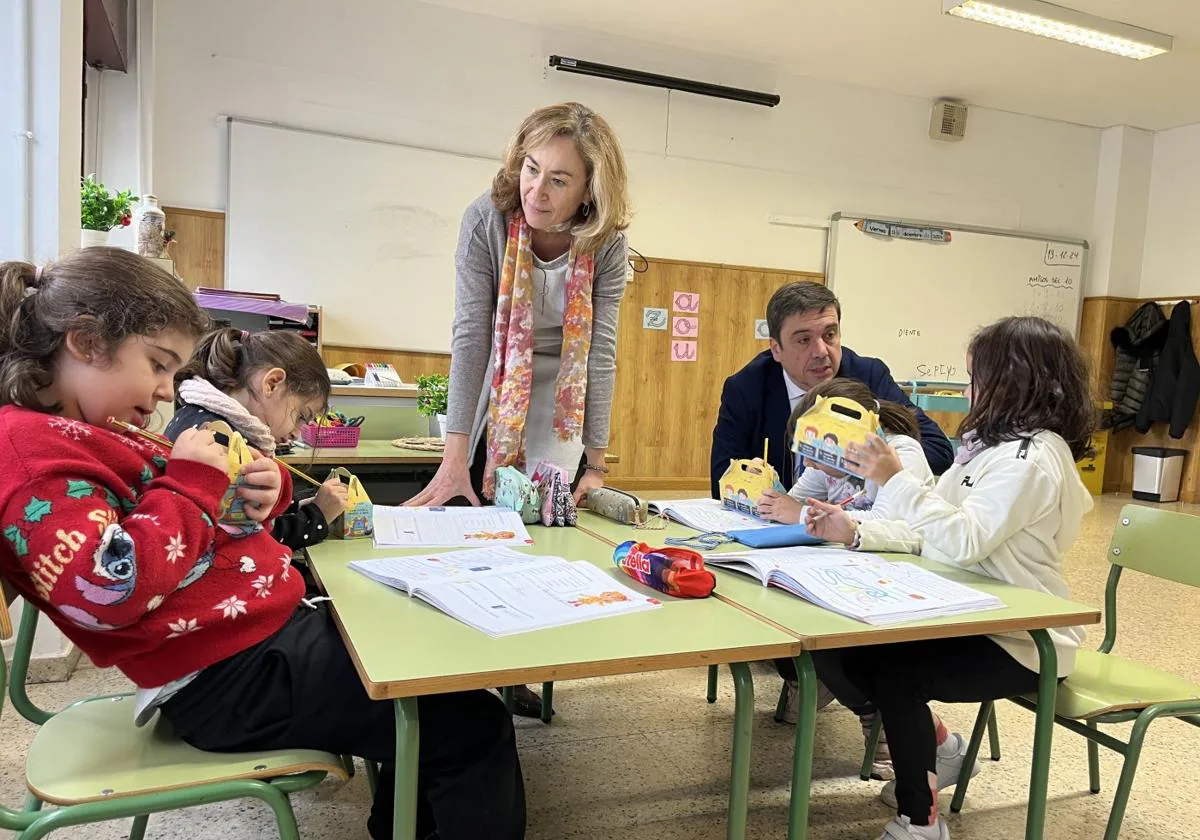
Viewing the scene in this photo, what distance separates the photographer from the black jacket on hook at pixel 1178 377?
6738mm

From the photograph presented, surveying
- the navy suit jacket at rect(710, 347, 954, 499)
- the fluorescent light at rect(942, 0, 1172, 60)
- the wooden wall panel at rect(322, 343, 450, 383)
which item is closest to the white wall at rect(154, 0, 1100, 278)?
the wooden wall panel at rect(322, 343, 450, 383)

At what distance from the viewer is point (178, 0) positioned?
15.4ft

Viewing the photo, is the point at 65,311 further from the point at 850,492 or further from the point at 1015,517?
the point at 850,492

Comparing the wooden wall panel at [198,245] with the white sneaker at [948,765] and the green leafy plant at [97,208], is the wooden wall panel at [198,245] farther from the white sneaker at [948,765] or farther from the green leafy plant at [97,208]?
the white sneaker at [948,765]

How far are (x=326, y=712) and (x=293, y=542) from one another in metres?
0.44

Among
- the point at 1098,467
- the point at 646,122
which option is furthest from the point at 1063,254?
the point at 646,122

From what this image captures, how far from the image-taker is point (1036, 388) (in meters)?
1.58

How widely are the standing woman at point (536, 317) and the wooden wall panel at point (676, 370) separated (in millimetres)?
3944

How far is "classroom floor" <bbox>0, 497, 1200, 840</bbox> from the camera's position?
66.4 inches

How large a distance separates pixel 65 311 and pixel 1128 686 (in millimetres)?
1847

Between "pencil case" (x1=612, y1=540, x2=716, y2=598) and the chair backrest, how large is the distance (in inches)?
41.9

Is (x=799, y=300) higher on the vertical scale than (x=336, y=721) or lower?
higher

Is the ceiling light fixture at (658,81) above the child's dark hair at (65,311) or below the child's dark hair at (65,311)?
above

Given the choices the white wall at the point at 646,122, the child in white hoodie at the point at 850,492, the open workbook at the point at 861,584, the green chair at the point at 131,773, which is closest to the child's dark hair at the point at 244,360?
the green chair at the point at 131,773
